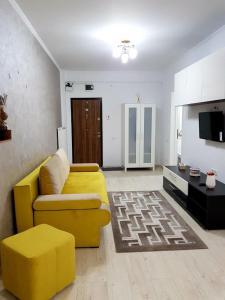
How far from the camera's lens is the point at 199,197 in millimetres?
3168

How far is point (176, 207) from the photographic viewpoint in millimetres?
3680

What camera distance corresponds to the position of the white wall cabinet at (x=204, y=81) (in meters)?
2.87

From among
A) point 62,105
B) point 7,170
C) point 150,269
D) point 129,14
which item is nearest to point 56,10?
point 129,14

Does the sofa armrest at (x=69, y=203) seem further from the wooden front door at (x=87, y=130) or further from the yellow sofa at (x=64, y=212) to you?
the wooden front door at (x=87, y=130)

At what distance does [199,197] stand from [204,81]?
159 cm

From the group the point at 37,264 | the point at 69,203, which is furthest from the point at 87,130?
the point at 37,264

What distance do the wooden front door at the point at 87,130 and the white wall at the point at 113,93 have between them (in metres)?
0.13

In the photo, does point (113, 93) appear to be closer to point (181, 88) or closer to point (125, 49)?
point (125, 49)

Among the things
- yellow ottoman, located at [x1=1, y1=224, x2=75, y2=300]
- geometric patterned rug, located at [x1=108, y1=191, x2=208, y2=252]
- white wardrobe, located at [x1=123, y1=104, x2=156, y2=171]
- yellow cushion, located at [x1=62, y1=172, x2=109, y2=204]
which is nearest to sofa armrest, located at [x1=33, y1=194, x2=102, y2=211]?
yellow cushion, located at [x1=62, y1=172, x2=109, y2=204]

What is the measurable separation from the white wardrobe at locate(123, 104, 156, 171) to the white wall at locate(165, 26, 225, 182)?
4.15 ft

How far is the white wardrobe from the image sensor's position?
5.98 metres

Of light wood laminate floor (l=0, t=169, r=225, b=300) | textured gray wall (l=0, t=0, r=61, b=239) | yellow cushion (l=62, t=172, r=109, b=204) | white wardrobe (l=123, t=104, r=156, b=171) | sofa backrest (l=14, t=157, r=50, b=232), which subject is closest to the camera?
light wood laminate floor (l=0, t=169, r=225, b=300)

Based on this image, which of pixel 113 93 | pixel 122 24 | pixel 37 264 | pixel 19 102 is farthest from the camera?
pixel 113 93

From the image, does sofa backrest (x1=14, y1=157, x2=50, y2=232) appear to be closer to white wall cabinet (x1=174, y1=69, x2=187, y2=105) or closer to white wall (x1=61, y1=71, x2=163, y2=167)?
white wall cabinet (x1=174, y1=69, x2=187, y2=105)
